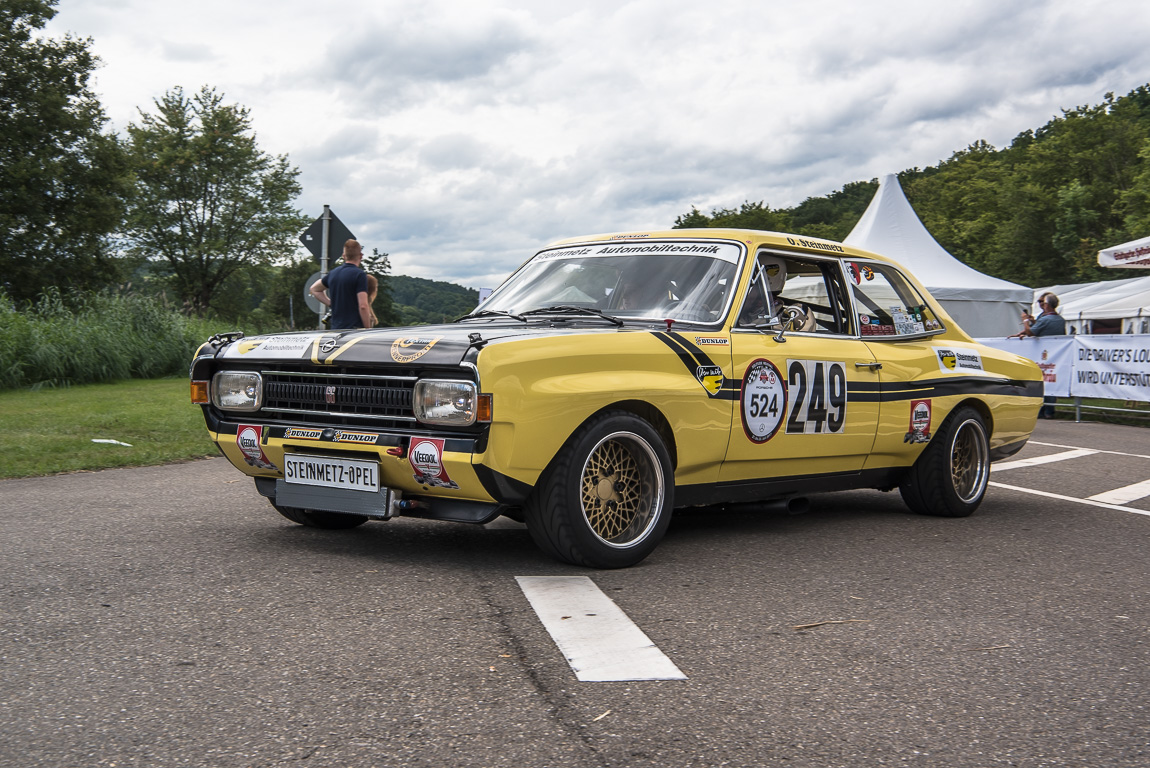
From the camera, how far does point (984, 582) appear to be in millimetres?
4848

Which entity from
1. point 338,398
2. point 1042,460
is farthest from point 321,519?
point 1042,460

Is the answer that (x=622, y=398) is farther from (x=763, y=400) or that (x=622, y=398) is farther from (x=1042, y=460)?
(x=1042, y=460)

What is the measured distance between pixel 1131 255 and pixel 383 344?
16599 millimetres

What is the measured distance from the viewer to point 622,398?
15.4 ft

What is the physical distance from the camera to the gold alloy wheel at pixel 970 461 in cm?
703

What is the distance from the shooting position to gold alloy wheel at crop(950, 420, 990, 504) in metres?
7.03

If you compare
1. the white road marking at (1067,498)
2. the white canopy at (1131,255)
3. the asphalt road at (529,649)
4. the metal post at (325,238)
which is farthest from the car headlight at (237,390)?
the white canopy at (1131,255)

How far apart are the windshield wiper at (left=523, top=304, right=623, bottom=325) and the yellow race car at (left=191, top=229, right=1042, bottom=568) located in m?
0.03

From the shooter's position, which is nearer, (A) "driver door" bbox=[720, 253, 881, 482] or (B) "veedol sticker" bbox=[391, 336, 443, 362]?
(B) "veedol sticker" bbox=[391, 336, 443, 362]

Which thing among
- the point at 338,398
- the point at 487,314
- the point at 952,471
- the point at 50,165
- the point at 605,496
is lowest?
the point at 952,471

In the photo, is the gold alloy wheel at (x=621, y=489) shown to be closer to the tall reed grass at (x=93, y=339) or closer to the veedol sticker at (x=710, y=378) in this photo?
the veedol sticker at (x=710, y=378)

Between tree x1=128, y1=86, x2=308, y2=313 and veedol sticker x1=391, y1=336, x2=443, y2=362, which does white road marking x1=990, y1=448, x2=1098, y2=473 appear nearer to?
veedol sticker x1=391, y1=336, x2=443, y2=362

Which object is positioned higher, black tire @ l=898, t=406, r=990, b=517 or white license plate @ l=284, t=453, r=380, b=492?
white license plate @ l=284, t=453, r=380, b=492

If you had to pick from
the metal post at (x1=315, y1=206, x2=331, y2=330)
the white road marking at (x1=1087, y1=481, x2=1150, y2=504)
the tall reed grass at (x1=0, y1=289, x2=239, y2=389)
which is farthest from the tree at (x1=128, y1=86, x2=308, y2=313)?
the white road marking at (x1=1087, y1=481, x2=1150, y2=504)
